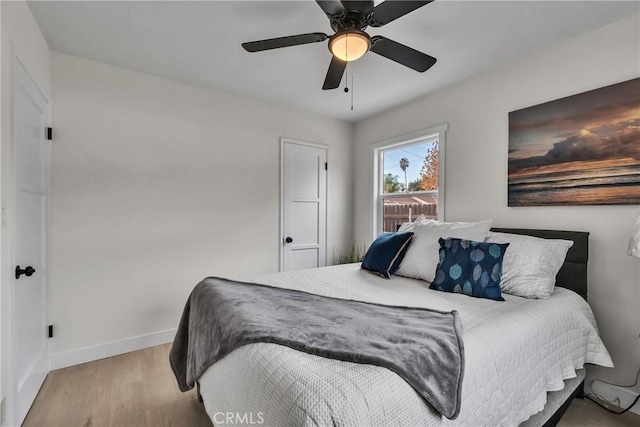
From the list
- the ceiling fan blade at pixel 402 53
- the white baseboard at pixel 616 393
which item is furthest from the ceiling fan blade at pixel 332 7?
the white baseboard at pixel 616 393

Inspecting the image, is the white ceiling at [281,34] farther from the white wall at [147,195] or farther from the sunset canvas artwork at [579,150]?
the sunset canvas artwork at [579,150]

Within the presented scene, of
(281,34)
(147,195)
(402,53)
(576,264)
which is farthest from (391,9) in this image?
(147,195)

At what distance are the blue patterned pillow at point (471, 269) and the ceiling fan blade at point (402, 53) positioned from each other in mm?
1169

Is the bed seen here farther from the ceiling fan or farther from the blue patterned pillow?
the ceiling fan

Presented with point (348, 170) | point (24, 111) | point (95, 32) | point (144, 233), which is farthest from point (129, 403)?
point (348, 170)

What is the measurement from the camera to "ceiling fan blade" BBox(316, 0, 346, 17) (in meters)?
1.39

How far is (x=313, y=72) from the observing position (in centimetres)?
266

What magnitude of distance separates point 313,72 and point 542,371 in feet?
8.59

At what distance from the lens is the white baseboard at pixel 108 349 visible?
2.37 m

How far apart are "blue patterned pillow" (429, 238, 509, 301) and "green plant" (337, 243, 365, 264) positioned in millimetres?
1925

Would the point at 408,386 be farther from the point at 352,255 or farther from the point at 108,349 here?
the point at 352,255

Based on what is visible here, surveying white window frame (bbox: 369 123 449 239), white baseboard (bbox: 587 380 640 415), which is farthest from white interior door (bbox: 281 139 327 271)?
white baseboard (bbox: 587 380 640 415)

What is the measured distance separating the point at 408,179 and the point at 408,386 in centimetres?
279

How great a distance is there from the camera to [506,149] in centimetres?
249
